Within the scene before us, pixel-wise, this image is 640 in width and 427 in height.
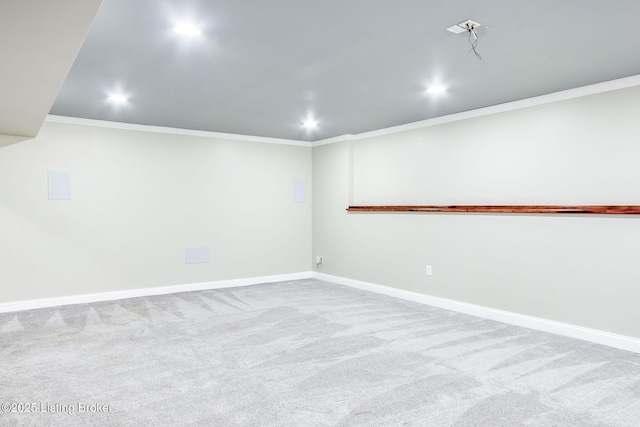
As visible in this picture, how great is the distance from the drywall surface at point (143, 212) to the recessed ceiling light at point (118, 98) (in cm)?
124

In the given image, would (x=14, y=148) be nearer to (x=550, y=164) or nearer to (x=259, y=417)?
(x=259, y=417)

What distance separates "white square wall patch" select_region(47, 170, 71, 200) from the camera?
16.7ft

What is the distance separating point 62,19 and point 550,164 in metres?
4.13

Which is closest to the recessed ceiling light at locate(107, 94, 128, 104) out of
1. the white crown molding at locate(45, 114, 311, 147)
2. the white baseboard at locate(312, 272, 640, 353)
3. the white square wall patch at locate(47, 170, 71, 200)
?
the white crown molding at locate(45, 114, 311, 147)

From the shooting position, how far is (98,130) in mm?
5398

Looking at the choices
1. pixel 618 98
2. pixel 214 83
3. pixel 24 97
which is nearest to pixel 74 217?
pixel 24 97

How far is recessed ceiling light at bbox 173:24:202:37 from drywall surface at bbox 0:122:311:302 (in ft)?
11.2

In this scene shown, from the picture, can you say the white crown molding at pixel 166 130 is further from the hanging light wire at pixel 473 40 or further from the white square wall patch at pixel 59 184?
the hanging light wire at pixel 473 40

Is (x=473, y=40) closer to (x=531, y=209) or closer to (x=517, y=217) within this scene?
(x=531, y=209)

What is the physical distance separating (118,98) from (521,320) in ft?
15.5

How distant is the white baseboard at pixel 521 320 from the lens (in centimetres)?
360

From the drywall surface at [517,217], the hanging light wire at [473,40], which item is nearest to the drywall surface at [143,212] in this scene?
the drywall surface at [517,217]

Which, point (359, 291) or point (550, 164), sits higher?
point (550, 164)

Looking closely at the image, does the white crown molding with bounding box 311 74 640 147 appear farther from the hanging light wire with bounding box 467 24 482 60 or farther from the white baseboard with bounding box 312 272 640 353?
the white baseboard with bounding box 312 272 640 353
